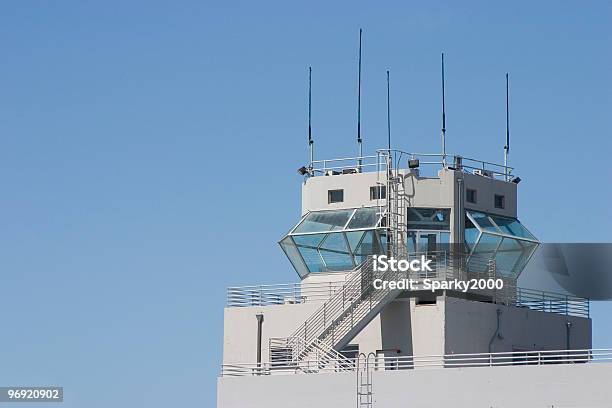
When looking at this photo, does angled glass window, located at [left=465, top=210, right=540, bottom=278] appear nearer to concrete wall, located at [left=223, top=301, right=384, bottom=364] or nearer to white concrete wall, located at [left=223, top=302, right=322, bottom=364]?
concrete wall, located at [left=223, top=301, right=384, bottom=364]

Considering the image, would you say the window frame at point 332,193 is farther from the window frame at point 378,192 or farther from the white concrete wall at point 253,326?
the white concrete wall at point 253,326

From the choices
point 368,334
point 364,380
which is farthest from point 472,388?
point 368,334

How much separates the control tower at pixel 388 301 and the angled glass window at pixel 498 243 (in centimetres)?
5

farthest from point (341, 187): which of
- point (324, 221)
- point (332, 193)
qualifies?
point (324, 221)

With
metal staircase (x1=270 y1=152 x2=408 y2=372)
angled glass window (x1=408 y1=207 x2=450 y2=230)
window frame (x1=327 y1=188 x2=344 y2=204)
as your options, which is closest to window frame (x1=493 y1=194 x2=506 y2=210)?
angled glass window (x1=408 y1=207 x2=450 y2=230)

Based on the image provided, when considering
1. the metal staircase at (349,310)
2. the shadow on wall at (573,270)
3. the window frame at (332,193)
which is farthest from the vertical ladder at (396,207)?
the shadow on wall at (573,270)

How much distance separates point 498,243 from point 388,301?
579cm

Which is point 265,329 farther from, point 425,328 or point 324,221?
point 425,328

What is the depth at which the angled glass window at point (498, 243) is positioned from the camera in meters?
73.0

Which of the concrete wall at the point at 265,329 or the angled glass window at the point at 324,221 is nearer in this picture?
the concrete wall at the point at 265,329

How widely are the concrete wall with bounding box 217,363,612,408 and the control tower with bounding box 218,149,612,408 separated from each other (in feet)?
0.26

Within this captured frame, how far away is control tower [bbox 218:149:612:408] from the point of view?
223 ft

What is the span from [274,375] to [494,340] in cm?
925

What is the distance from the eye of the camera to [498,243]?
7369 cm
